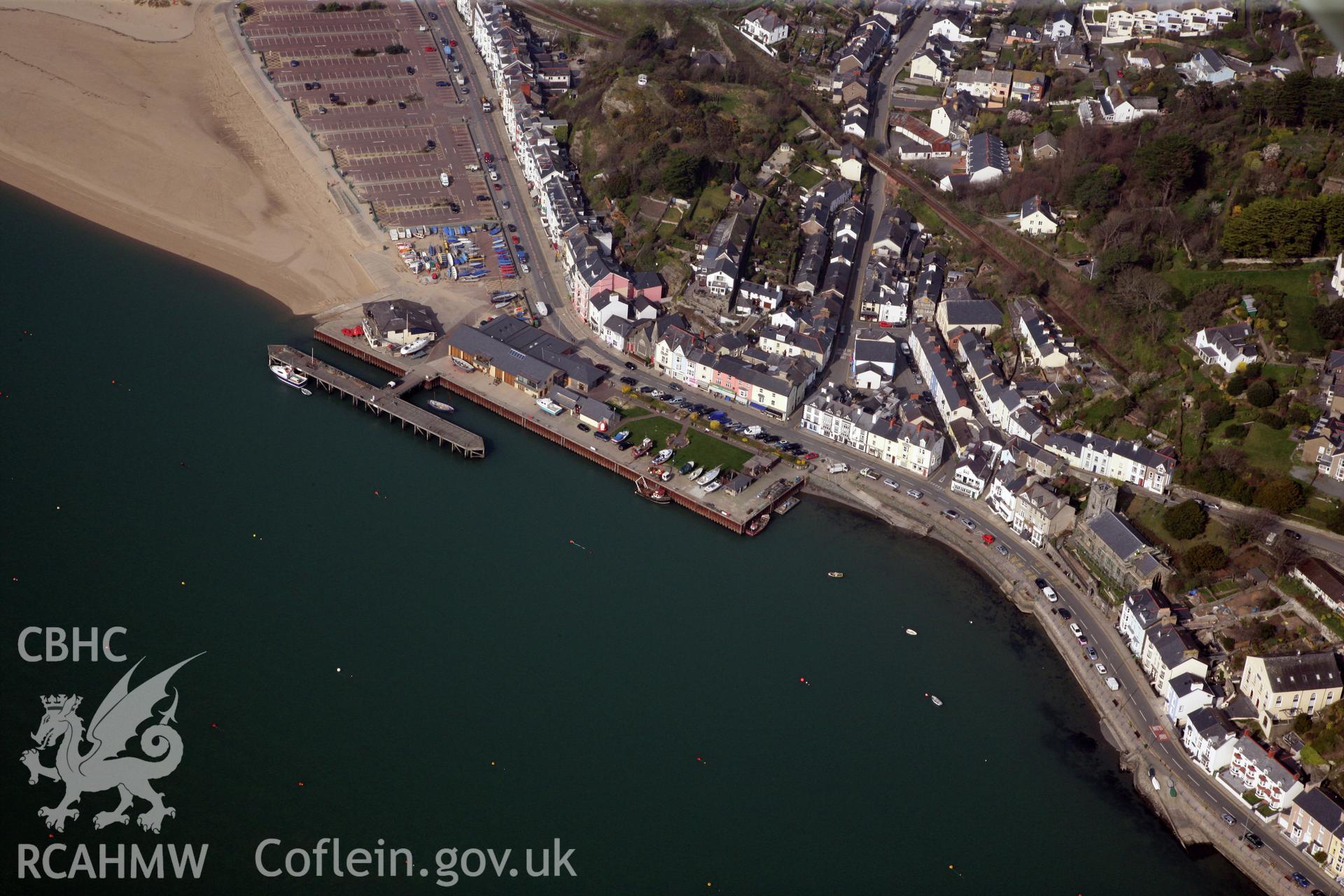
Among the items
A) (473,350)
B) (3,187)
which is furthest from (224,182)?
(473,350)

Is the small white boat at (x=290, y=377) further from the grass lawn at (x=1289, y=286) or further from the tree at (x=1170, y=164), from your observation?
the tree at (x=1170, y=164)

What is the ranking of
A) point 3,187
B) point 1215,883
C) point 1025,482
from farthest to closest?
1. point 3,187
2. point 1025,482
3. point 1215,883

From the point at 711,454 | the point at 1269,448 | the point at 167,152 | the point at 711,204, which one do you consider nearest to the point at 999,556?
the point at 1269,448

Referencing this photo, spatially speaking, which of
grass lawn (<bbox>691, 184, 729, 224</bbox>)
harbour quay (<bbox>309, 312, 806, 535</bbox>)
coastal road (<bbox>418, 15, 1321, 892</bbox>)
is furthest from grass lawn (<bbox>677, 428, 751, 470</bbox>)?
grass lawn (<bbox>691, 184, 729, 224</bbox>)

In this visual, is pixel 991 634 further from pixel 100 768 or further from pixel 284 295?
pixel 284 295

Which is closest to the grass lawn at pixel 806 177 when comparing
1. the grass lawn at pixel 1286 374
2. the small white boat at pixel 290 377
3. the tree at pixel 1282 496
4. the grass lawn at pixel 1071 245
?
the grass lawn at pixel 1071 245

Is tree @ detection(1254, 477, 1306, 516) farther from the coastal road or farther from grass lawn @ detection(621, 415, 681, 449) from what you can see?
grass lawn @ detection(621, 415, 681, 449)
